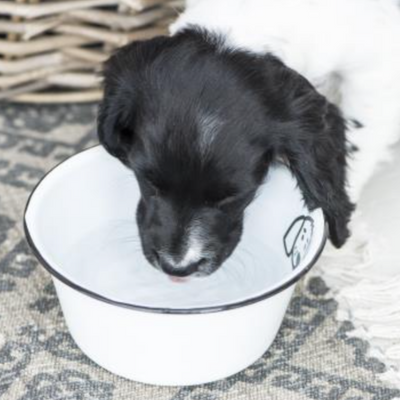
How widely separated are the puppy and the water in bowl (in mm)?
230

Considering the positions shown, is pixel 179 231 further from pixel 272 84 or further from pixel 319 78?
pixel 319 78

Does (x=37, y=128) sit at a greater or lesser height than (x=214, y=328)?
lesser

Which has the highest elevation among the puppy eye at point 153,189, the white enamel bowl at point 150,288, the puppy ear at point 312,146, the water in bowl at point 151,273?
the puppy ear at point 312,146

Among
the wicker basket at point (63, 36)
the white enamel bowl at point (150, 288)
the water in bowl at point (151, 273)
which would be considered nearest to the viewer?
the white enamel bowl at point (150, 288)

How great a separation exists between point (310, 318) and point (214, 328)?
458 millimetres

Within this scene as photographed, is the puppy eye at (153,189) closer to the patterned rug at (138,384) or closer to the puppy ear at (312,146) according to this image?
the puppy ear at (312,146)

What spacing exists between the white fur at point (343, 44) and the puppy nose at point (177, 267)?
476 millimetres

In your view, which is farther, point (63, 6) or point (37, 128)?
point (37, 128)

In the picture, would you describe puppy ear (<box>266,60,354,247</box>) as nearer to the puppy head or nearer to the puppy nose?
the puppy head

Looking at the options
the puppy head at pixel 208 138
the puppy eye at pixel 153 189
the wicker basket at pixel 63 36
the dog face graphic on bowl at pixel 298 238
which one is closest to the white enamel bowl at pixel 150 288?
the dog face graphic on bowl at pixel 298 238

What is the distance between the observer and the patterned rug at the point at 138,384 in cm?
183

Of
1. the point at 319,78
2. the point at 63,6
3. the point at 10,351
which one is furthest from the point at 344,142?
the point at 63,6

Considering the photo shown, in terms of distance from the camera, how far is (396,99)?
7.07 feet

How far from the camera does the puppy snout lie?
1770 mm
